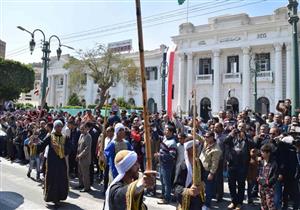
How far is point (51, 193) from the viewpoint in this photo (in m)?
7.42

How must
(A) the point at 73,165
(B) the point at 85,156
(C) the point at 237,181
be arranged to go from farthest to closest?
(A) the point at 73,165 → (B) the point at 85,156 → (C) the point at 237,181

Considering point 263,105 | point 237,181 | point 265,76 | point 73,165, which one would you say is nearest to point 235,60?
point 265,76

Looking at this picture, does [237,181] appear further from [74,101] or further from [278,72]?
[74,101]

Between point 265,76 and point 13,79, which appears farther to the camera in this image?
point 13,79

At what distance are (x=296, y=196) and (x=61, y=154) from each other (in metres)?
5.03

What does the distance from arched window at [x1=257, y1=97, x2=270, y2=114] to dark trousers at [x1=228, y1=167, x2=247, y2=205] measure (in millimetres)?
30170

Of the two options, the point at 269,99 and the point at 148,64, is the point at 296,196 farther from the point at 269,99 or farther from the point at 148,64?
the point at 148,64

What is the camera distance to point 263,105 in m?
36.4

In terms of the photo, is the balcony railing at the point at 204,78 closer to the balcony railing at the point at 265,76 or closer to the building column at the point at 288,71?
the balcony railing at the point at 265,76

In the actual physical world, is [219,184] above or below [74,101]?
below

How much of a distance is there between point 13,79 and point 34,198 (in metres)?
35.6

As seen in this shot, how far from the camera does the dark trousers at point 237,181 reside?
24.1ft

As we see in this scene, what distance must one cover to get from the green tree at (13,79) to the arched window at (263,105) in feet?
89.8

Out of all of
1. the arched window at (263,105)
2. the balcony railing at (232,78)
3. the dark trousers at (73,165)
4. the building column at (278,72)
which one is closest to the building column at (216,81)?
the balcony railing at (232,78)
